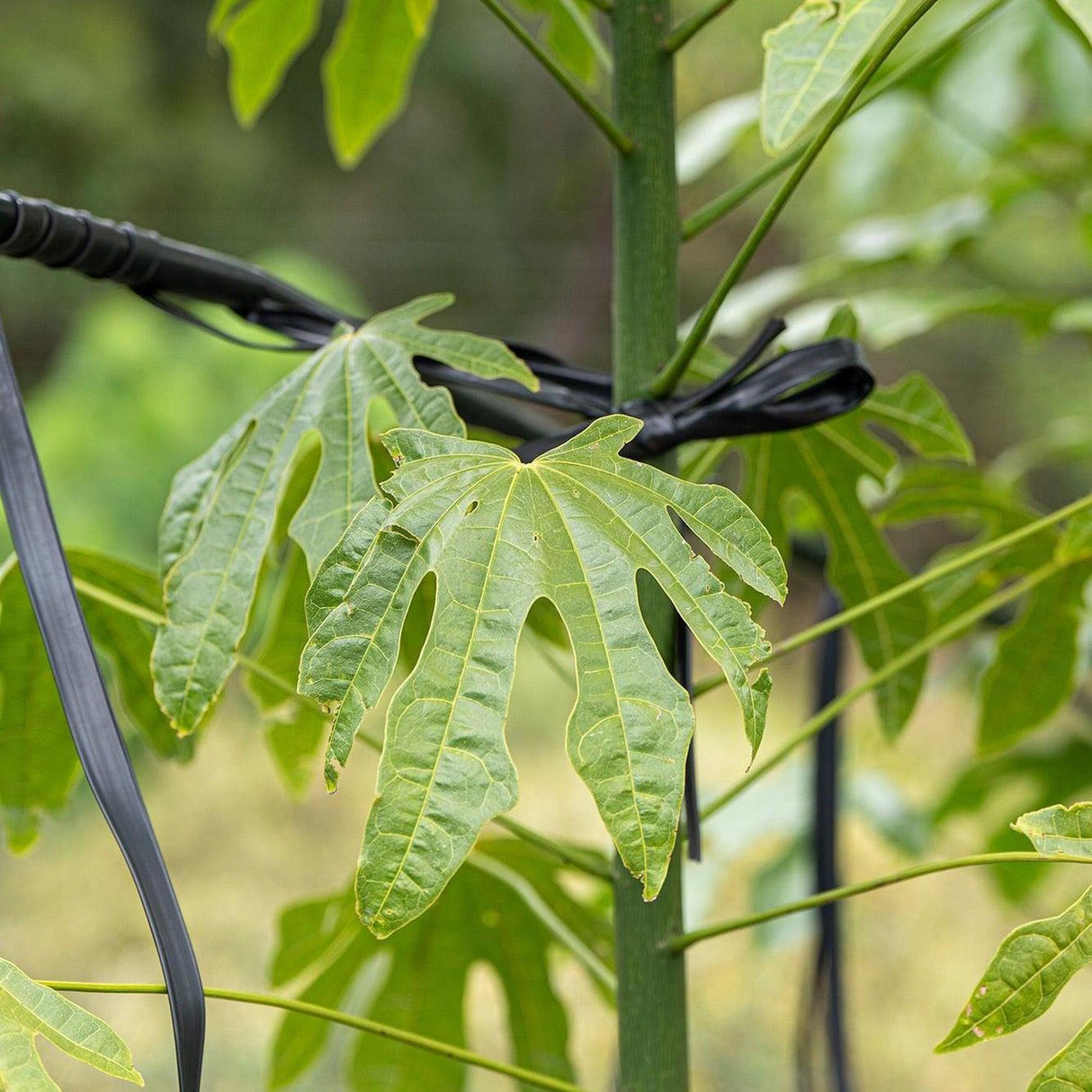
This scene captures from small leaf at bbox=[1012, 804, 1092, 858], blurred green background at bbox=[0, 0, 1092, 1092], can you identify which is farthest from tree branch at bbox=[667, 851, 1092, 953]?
blurred green background at bbox=[0, 0, 1092, 1092]

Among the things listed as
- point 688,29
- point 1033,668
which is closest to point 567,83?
point 688,29

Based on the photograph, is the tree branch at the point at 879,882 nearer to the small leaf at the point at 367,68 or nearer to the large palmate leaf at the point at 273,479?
the large palmate leaf at the point at 273,479

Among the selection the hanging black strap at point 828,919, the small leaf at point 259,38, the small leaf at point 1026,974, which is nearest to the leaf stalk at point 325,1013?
the small leaf at point 1026,974

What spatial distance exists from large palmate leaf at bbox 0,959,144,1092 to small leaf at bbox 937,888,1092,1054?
19 centimetres

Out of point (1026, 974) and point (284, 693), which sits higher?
point (1026, 974)

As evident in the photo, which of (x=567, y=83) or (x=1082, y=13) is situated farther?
(x=567, y=83)

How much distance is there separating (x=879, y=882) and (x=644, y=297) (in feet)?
0.64

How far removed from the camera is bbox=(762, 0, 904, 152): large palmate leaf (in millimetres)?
275

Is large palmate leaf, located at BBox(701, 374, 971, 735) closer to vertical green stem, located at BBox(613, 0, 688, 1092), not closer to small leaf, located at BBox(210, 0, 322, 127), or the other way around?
vertical green stem, located at BBox(613, 0, 688, 1092)

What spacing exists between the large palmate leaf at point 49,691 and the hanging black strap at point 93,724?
0.18 metres

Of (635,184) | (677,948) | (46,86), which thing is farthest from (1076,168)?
(46,86)

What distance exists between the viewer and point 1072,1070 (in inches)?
10.7

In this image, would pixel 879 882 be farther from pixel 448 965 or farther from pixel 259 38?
pixel 259 38

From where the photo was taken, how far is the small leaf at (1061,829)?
29 centimetres
